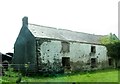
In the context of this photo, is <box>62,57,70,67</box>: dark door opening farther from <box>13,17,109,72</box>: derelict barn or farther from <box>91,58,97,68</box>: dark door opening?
<box>91,58,97,68</box>: dark door opening

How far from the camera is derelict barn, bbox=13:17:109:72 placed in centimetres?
3091

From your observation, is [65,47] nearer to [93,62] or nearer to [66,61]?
[66,61]

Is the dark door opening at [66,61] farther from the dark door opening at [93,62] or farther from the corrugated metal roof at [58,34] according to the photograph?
the dark door opening at [93,62]

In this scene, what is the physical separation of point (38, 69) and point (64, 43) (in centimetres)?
627

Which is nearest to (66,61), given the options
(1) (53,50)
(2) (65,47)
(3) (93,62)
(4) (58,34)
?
(2) (65,47)

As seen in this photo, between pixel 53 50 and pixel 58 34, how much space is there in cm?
423

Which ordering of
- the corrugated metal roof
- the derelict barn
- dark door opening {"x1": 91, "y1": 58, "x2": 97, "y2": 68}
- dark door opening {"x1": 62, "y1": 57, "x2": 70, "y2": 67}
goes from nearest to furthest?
1. the derelict barn
2. the corrugated metal roof
3. dark door opening {"x1": 62, "y1": 57, "x2": 70, "y2": 67}
4. dark door opening {"x1": 91, "y1": 58, "x2": 97, "y2": 68}

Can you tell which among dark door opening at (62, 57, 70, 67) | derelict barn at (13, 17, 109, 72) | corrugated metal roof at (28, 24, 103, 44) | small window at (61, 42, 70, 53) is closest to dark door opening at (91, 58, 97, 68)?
derelict barn at (13, 17, 109, 72)

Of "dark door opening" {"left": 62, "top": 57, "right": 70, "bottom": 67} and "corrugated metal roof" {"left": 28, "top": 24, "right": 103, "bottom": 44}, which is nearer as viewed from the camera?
"corrugated metal roof" {"left": 28, "top": 24, "right": 103, "bottom": 44}

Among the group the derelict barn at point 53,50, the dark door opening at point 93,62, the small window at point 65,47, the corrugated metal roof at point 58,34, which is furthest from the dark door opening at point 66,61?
the dark door opening at point 93,62

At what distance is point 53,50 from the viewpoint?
106 feet

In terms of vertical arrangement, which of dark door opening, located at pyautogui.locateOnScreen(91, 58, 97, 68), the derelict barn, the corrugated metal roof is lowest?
dark door opening, located at pyautogui.locateOnScreen(91, 58, 97, 68)

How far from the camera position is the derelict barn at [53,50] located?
30906 millimetres

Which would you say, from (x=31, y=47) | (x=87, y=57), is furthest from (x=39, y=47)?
(x=87, y=57)
